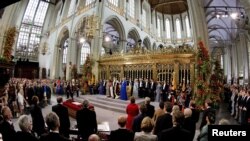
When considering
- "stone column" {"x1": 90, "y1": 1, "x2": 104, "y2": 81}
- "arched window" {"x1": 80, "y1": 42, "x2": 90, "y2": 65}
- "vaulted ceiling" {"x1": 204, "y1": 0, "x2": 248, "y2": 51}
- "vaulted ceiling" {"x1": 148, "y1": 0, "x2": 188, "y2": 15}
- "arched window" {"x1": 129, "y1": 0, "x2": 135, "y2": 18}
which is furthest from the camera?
"arched window" {"x1": 80, "y1": 42, "x2": 90, "y2": 65}

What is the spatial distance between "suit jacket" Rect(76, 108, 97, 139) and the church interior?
20mm

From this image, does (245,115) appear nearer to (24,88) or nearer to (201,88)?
(201,88)

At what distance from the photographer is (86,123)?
4293 mm

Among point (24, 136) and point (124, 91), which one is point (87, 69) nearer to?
point (124, 91)

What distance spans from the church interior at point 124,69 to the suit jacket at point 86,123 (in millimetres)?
20

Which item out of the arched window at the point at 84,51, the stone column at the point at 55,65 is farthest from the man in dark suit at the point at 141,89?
the arched window at the point at 84,51

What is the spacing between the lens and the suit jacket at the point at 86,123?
13.9 feet

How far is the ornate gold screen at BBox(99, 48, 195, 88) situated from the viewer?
515 inches

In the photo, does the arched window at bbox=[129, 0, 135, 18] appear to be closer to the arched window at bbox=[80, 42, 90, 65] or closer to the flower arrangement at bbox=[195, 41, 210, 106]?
the arched window at bbox=[80, 42, 90, 65]

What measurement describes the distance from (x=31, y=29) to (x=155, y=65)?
2388 cm

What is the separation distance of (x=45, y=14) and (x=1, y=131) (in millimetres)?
32029

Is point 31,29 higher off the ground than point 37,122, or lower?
higher

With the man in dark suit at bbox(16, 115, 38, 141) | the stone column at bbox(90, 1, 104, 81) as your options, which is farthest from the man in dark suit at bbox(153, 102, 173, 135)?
the stone column at bbox(90, 1, 104, 81)

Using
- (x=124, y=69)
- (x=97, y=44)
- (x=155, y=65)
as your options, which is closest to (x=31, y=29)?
(x=97, y=44)
